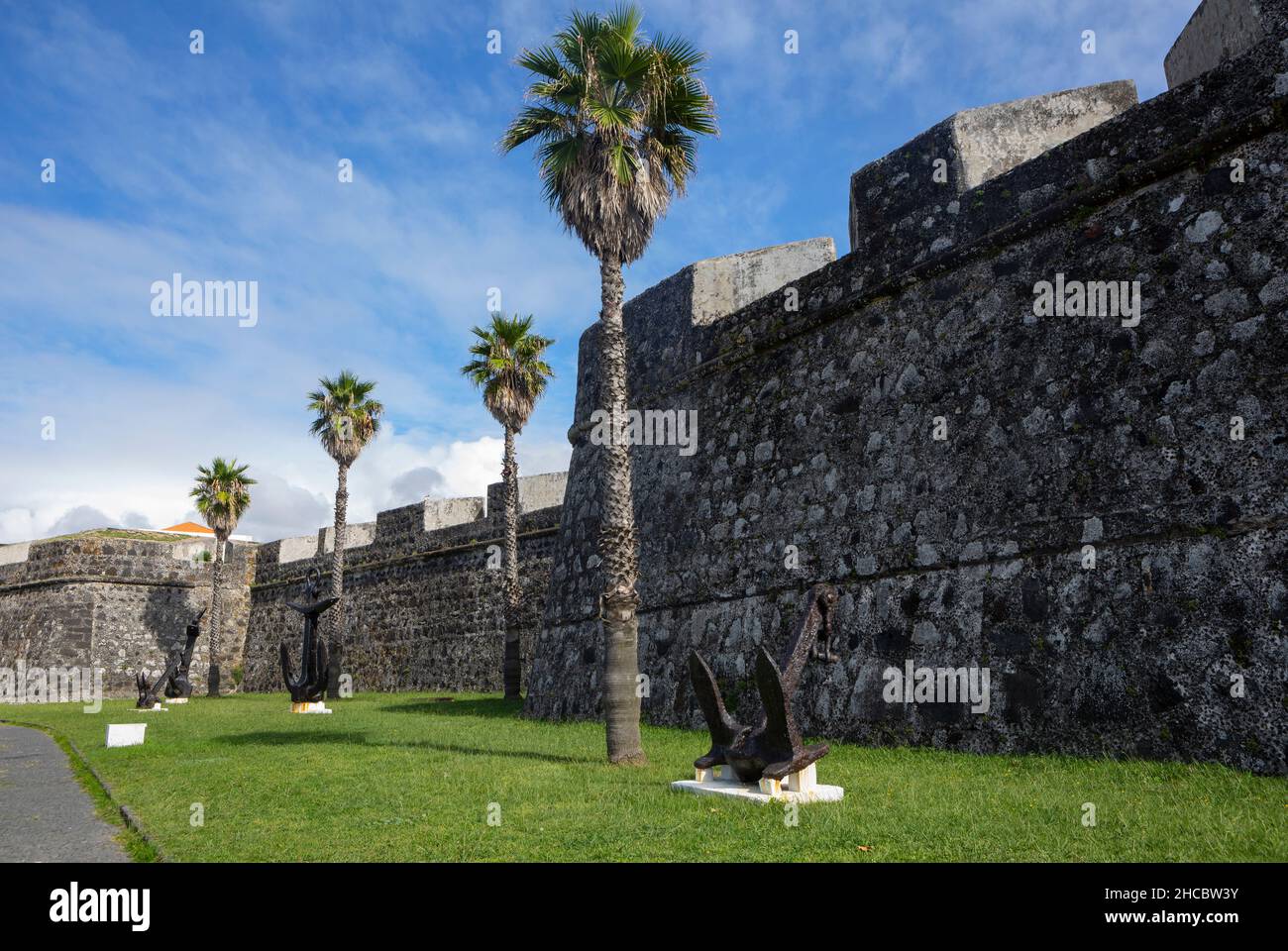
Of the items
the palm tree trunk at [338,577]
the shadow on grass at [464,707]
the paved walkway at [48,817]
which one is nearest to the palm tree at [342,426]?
the palm tree trunk at [338,577]

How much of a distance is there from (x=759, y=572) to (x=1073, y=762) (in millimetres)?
4707

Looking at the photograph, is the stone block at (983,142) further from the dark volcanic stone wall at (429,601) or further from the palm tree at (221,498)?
the palm tree at (221,498)

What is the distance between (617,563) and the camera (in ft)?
30.8

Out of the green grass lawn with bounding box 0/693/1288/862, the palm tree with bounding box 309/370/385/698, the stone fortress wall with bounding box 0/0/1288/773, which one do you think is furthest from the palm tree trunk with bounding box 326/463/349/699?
the green grass lawn with bounding box 0/693/1288/862

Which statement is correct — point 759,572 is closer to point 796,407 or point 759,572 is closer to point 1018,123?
point 796,407

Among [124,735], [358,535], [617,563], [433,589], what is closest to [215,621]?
[358,535]

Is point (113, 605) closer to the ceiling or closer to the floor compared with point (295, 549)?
closer to the floor

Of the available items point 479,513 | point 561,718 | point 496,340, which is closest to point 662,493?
point 561,718

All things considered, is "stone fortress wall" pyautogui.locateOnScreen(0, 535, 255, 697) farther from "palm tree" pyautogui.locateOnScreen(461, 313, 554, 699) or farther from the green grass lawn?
the green grass lawn

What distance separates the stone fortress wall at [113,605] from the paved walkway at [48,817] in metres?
21.3

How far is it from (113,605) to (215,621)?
3.73 m

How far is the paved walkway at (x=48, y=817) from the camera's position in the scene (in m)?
5.37

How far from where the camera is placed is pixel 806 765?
6.22m

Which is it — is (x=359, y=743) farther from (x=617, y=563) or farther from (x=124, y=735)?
(x=617, y=563)
